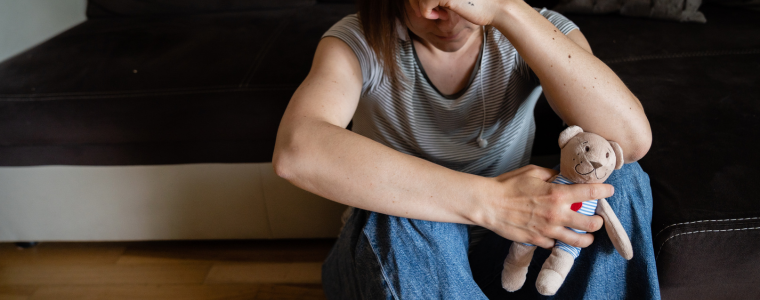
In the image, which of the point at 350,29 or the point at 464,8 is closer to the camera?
the point at 464,8

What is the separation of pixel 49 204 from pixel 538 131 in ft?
4.31

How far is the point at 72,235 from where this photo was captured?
1321mm

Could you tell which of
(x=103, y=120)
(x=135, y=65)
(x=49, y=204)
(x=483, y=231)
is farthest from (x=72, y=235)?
(x=483, y=231)

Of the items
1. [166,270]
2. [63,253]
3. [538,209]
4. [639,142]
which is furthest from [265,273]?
[639,142]

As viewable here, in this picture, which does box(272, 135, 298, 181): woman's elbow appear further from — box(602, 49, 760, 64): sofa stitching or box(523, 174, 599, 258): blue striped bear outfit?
box(602, 49, 760, 64): sofa stitching

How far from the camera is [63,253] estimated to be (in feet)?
4.57

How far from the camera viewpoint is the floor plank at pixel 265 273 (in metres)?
1.23

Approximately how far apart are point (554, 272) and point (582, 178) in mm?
134

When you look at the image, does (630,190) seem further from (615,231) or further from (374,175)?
Result: (374,175)

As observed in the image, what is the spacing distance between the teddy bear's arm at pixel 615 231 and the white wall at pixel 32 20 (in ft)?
5.58

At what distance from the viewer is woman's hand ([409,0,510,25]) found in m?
0.62

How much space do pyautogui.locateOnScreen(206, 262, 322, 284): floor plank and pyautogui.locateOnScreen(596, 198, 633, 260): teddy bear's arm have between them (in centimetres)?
→ 79

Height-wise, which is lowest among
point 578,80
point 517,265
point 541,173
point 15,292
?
point 15,292

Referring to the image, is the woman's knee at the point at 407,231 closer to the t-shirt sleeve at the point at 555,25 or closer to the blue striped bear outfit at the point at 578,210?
the blue striped bear outfit at the point at 578,210
